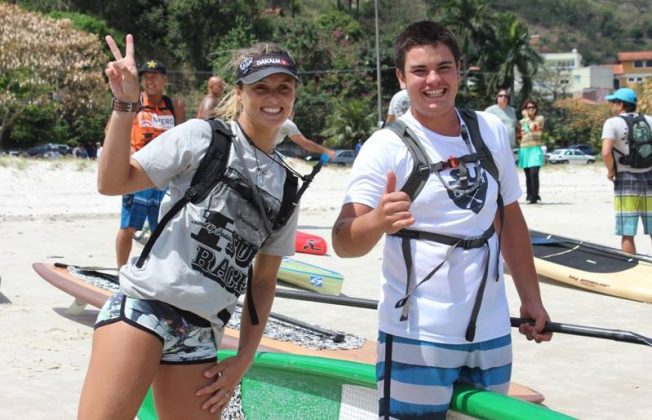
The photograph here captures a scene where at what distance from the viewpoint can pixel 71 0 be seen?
6134 cm

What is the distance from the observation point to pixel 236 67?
10.2ft

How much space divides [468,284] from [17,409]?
2.91m

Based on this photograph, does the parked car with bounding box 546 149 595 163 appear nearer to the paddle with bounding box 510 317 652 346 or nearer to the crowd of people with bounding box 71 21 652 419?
the paddle with bounding box 510 317 652 346

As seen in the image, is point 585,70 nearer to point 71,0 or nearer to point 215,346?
point 71,0

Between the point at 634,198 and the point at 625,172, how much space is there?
26 cm

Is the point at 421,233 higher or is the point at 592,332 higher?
the point at 421,233

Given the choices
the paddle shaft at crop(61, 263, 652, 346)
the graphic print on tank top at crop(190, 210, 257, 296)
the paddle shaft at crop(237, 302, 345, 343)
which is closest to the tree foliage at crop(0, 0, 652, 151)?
the paddle shaft at crop(237, 302, 345, 343)

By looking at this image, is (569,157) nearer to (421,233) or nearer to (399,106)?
(399,106)

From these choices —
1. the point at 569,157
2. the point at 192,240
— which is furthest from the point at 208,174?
the point at 569,157

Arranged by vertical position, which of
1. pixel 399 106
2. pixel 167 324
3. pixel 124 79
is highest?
pixel 124 79

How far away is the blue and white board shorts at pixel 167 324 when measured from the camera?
2.82 meters

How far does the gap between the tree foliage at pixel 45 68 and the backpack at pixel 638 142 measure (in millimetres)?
27126

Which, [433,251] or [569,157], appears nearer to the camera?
[433,251]

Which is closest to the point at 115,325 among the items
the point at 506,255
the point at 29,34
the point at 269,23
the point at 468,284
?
the point at 468,284
